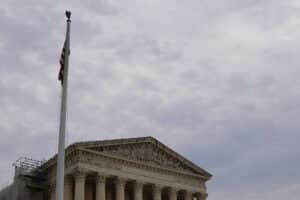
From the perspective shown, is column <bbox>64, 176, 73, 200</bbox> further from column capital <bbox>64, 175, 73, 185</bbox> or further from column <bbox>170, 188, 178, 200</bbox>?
column <bbox>170, 188, 178, 200</bbox>

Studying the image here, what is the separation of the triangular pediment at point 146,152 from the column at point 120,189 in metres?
2.31

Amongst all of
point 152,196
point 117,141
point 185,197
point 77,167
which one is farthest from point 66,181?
point 185,197

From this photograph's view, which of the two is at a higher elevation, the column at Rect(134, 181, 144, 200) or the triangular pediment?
the triangular pediment

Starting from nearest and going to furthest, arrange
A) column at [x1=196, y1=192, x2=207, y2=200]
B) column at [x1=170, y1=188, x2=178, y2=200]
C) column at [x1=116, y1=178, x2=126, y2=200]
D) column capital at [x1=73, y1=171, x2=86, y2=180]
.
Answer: column capital at [x1=73, y1=171, x2=86, y2=180]
column at [x1=116, y1=178, x2=126, y2=200]
column at [x1=170, y1=188, x2=178, y2=200]
column at [x1=196, y1=192, x2=207, y2=200]

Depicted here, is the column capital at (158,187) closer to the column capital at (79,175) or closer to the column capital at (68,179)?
the column capital at (79,175)

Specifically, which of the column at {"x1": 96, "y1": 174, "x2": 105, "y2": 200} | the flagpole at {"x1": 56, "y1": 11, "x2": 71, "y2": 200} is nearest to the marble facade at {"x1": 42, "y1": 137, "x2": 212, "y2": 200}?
the column at {"x1": 96, "y1": 174, "x2": 105, "y2": 200}

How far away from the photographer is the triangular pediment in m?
45.8

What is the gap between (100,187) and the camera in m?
44.3

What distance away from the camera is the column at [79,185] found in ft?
140

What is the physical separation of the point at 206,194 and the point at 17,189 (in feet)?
65.7

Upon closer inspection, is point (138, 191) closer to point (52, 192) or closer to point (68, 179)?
point (68, 179)

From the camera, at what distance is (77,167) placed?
4322 cm

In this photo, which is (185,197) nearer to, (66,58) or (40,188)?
(40,188)

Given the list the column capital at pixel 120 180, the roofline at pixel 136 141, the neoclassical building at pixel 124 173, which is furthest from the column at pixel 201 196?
the column capital at pixel 120 180
